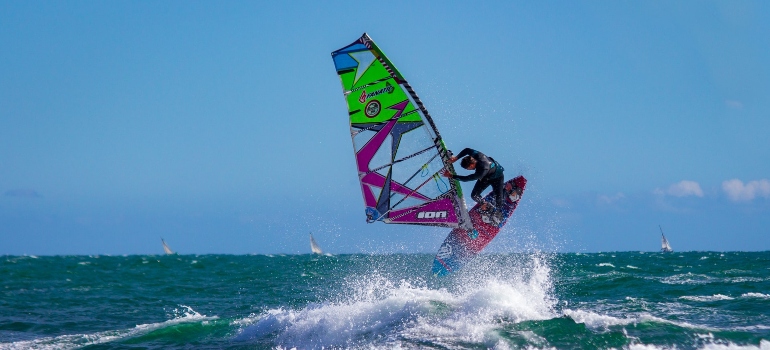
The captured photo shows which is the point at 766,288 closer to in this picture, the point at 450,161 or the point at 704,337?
the point at 704,337

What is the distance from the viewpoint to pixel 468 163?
971cm

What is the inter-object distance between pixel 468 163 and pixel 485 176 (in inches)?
19.3

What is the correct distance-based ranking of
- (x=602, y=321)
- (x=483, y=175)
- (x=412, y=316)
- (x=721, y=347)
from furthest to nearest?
1. (x=412, y=316)
2. (x=602, y=321)
3. (x=483, y=175)
4. (x=721, y=347)

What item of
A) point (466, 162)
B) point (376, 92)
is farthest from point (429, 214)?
point (376, 92)

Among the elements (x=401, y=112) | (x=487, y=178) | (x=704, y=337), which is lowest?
(x=704, y=337)

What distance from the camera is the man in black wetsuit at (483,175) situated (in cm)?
969

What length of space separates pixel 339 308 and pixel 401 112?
10.2ft

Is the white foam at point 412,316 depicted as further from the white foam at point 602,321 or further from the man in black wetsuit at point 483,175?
the man in black wetsuit at point 483,175

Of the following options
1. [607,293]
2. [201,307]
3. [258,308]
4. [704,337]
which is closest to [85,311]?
[201,307]

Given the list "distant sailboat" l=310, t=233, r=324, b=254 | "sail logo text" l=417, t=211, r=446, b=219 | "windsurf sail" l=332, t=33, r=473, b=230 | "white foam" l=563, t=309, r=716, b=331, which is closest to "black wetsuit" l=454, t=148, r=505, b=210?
"windsurf sail" l=332, t=33, r=473, b=230

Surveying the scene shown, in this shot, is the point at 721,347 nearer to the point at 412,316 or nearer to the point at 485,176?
the point at 485,176

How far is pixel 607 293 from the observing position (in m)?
15.3

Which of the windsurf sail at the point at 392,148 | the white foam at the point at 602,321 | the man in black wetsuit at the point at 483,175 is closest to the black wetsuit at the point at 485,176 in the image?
the man in black wetsuit at the point at 483,175

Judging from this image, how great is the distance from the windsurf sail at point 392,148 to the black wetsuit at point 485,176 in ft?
0.85
